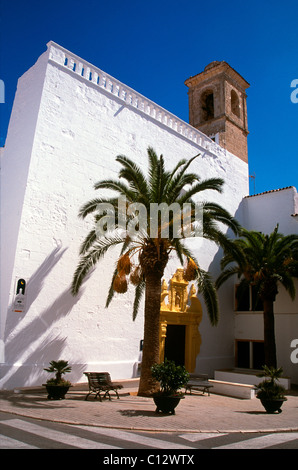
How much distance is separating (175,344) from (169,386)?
7815 mm

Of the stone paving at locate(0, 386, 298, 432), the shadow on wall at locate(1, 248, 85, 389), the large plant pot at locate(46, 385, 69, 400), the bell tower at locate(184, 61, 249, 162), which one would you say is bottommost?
the stone paving at locate(0, 386, 298, 432)

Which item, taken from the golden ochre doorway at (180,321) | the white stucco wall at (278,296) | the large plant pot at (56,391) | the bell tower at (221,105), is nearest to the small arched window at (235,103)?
the bell tower at (221,105)

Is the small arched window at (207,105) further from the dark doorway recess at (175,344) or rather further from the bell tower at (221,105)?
the dark doorway recess at (175,344)

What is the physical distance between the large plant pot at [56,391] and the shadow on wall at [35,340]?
1634mm

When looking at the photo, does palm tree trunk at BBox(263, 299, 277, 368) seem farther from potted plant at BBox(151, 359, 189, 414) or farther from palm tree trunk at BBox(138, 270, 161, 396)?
potted plant at BBox(151, 359, 189, 414)

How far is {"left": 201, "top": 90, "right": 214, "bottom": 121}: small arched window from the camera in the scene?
25625 millimetres

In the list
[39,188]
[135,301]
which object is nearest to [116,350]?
[135,301]

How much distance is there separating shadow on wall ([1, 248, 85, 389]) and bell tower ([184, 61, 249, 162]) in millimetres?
14800

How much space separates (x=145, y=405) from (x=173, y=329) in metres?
6.96

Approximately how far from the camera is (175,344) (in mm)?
16672

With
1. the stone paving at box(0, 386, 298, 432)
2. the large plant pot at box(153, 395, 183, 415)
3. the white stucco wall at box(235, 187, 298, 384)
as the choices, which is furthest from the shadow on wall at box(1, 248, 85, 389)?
the white stucco wall at box(235, 187, 298, 384)

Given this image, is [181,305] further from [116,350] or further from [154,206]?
[154,206]

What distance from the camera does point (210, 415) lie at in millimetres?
9188

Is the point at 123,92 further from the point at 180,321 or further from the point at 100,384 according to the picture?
the point at 100,384
